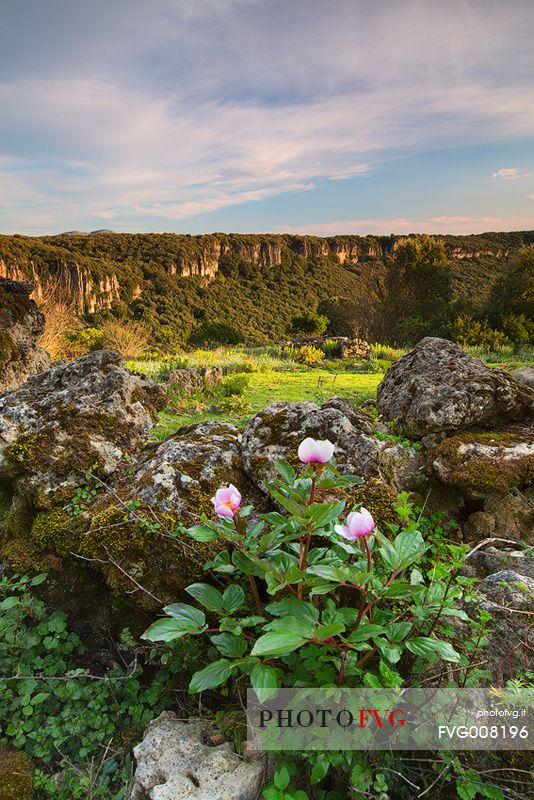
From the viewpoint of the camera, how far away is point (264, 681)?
132cm

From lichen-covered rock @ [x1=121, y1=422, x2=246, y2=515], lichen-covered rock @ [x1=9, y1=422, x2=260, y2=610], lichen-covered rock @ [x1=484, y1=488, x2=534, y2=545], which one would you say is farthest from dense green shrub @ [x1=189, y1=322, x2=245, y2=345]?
lichen-covered rock @ [x1=484, y1=488, x2=534, y2=545]

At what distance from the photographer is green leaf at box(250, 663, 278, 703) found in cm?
127

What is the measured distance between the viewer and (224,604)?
66.2 inches

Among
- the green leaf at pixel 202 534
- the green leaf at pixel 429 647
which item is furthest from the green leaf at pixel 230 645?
the green leaf at pixel 429 647

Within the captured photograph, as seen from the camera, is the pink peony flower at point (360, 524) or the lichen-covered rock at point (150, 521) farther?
the lichen-covered rock at point (150, 521)

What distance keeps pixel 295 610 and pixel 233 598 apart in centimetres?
36

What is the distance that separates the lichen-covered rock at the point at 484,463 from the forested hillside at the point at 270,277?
1884cm

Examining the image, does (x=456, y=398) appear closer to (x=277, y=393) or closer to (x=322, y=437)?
(x=322, y=437)

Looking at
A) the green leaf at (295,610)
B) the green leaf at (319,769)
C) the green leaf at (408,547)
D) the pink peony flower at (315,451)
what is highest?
the pink peony flower at (315,451)

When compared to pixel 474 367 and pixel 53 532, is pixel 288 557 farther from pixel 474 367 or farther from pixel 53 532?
pixel 474 367

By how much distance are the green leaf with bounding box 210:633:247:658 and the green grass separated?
2825 mm

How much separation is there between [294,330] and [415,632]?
3588 centimetres

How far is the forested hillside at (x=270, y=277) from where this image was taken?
31.6 m

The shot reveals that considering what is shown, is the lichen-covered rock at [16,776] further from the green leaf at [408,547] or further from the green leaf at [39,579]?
the green leaf at [408,547]
